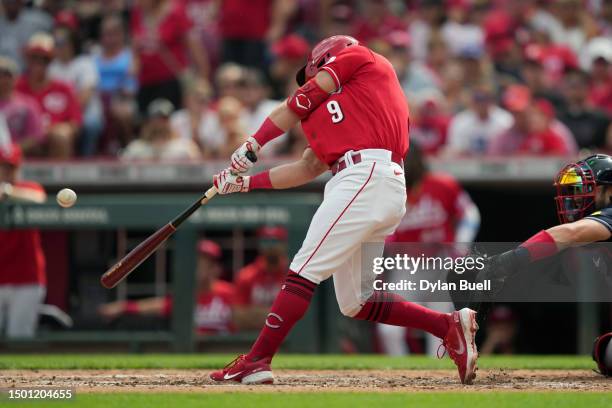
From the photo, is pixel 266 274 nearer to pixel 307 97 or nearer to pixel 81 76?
pixel 81 76

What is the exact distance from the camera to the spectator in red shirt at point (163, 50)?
1209cm

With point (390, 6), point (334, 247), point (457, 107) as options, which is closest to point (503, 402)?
point (334, 247)

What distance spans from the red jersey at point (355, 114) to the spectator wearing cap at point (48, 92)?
5854 mm

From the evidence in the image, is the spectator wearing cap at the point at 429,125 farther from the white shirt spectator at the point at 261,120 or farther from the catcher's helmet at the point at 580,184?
the catcher's helmet at the point at 580,184

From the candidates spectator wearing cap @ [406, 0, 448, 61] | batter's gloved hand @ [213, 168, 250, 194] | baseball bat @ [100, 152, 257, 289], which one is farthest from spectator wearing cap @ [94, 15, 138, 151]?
batter's gloved hand @ [213, 168, 250, 194]

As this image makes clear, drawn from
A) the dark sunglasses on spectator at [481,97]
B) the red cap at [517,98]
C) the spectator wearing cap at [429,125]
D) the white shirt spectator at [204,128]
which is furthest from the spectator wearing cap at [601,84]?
the white shirt spectator at [204,128]

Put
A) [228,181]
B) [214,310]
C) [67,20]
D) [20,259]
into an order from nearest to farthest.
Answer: [228,181] < [20,259] < [214,310] < [67,20]

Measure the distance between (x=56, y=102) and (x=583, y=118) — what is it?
520 cm

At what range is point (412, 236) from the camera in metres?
9.48

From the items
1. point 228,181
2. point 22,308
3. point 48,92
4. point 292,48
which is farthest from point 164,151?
point 228,181

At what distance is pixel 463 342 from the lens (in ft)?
18.2

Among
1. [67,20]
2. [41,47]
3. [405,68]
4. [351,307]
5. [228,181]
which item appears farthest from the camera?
[67,20]

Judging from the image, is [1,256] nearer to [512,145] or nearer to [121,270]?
[121,270]

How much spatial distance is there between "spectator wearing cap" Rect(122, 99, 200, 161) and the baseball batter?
4882 millimetres
